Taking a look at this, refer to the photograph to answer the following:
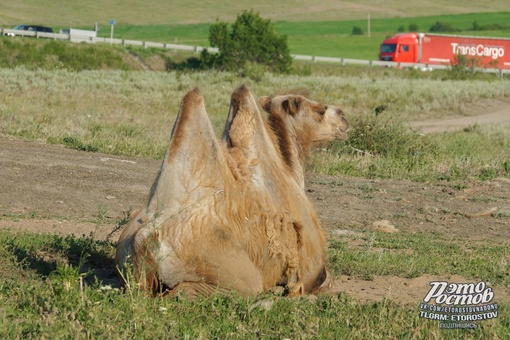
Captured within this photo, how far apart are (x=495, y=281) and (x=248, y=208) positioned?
2647mm

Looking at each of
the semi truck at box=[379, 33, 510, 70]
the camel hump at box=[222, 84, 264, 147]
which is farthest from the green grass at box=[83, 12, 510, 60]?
the camel hump at box=[222, 84, 264, 147]

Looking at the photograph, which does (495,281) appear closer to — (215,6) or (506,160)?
(506,160)

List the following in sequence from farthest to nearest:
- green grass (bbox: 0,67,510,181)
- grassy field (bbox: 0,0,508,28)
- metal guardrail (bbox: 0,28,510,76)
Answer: grassy field (bbox: 0,0,508,28) → metal guardrail (bbox: 0,28,510,76) → green grass (bbox: 0,67,510,181)

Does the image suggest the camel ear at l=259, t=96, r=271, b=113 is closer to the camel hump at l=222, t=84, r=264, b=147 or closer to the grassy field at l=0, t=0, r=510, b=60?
the camel hump at l=222, t=84, r=264, b=147

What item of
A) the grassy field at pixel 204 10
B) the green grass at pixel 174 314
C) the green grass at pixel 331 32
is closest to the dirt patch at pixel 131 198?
the green grass at pixel 174 314

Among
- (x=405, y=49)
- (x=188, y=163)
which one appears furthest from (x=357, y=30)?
(x=188, y=163)

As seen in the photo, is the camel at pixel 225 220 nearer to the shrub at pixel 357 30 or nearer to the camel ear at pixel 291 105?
the camel ear at pixel 291 105

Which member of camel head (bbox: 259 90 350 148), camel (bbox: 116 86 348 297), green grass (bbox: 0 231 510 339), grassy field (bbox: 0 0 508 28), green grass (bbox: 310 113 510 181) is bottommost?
green grass (bbox: 310 113 510 181)

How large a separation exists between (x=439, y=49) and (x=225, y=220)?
214 ft

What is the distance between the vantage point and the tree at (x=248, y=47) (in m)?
49.8

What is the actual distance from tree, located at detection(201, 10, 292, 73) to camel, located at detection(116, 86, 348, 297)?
42.1 metres

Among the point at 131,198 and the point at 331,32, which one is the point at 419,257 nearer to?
the point at 131,198

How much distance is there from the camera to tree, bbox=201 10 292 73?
163ft

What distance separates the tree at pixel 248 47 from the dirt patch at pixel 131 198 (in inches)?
1347
